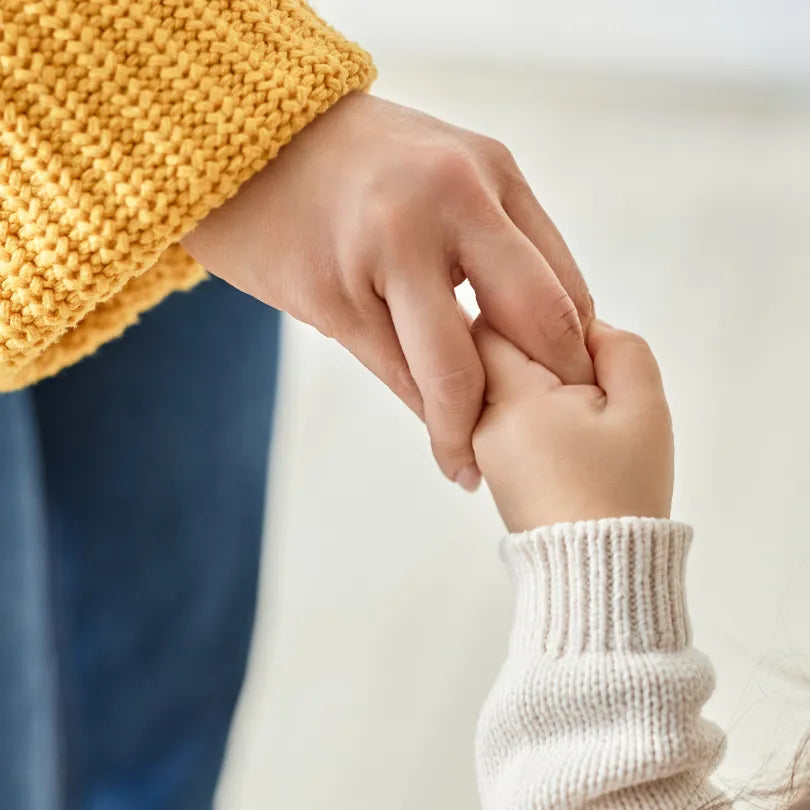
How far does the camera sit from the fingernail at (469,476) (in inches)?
17.0

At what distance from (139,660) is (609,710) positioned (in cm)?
43

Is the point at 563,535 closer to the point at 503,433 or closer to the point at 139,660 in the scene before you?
the point at 503,433

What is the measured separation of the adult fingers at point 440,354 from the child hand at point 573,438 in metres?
0.01

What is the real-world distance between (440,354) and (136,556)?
329mm

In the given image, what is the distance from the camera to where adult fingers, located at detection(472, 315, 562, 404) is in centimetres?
40

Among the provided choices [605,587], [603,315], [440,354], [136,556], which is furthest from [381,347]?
[603,315]

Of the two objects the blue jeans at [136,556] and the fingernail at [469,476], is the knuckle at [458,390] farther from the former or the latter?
the blue jeans at [136,556]

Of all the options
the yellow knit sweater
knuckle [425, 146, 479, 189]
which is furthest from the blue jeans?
knuckle [425, 146, 479, 189]

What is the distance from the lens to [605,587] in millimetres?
365

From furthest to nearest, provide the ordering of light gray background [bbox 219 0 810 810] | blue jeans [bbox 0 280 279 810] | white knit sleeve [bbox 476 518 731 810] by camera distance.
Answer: light gray background [bbox 219 0 810 810]
blue jeans [bbox 0 280 279 810]
white knit sleeve [bbox 476 518 731 810]

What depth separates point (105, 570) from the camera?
24.2 inches

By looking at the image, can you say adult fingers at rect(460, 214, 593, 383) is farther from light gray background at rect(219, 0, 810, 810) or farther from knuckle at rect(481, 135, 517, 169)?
light gray background at rect(219, 0, 810, 810)

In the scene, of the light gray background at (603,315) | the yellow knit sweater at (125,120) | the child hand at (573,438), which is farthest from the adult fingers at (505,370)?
the light gray background at (603,315)

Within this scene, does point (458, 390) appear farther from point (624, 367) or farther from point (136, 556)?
point (136, 556)
